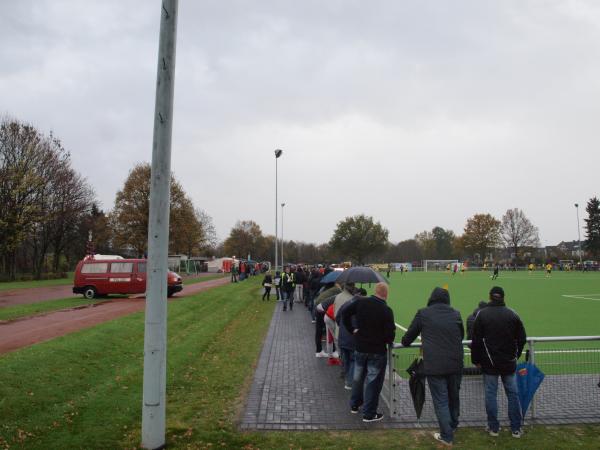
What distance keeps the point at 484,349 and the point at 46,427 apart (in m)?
5.40

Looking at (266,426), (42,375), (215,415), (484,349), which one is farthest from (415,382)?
(42,375)

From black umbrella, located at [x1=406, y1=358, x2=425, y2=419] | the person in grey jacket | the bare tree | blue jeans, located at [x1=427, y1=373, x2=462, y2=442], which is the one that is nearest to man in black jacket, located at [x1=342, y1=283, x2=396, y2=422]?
black umbrella, located at [x1=406, y1=358, x2=425, y2=419]

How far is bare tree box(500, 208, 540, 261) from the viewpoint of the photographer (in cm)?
10350

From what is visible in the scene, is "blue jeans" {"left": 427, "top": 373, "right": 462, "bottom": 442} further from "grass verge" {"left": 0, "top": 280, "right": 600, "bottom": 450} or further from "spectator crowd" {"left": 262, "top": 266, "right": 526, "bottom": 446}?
"grass verge" {"left": 0, "top": 280, "right": 600, "bottom": 450}

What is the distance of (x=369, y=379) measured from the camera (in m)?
6.27

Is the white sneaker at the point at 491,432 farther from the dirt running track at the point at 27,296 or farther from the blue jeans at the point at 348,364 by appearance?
the dirt running track at the point at 27,296

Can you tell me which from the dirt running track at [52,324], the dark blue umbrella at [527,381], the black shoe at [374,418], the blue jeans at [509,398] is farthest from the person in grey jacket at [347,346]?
the dirt running track at [52,324]

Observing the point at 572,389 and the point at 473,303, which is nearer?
the point at 572,389

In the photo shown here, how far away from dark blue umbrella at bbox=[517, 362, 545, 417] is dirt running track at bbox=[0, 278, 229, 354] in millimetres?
10152

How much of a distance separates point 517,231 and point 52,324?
345 ft

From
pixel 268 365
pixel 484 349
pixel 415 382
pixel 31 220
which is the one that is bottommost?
pixel 268 365

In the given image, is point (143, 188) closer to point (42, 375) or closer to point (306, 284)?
point (306, 284)

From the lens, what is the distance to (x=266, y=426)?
19.7ft

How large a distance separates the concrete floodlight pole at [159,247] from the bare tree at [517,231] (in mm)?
108489
